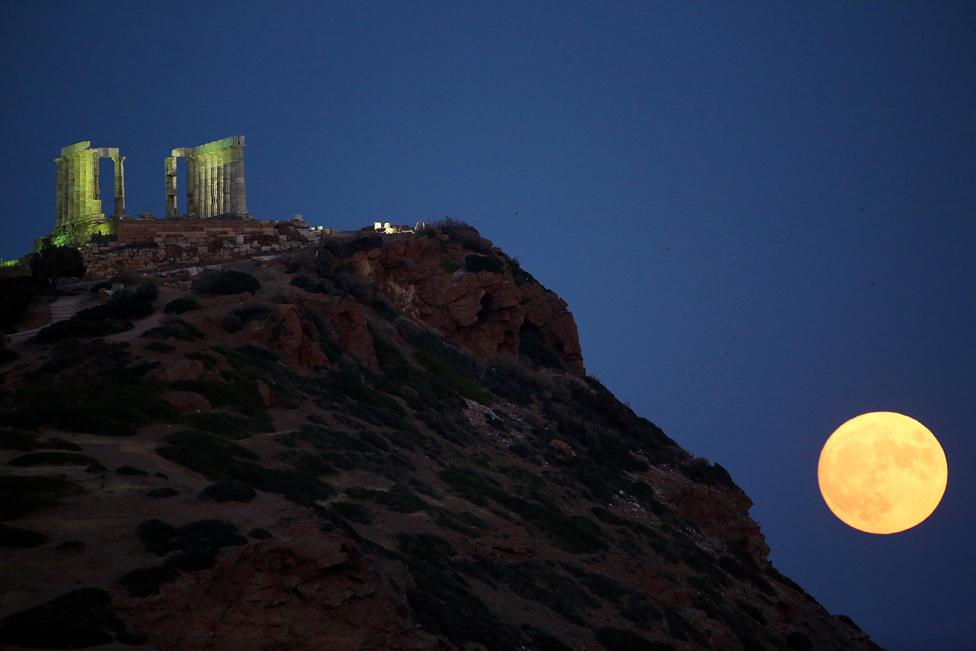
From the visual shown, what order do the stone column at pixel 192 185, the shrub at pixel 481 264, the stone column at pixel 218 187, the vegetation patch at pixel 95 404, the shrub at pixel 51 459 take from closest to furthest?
1. the shrub at pixel 51 459
2. the vegetation patch at pixel 95 404
3. the shrub at pixel 481 264
4. the stone column at pixel 218 187
5. the stone column at pixel 192 185

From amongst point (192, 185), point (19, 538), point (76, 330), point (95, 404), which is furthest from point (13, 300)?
point (192, 185)

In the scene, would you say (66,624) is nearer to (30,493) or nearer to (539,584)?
(30,493)

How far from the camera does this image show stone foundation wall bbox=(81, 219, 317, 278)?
2218 inches

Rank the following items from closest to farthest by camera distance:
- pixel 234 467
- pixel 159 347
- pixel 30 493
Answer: pixel 30 493, pixel 234 467, pixel 159 347

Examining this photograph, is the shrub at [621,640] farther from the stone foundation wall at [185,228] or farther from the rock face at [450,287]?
Answer: the stone foundation wall at [185,228]

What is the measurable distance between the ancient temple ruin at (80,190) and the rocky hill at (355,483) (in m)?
16.9

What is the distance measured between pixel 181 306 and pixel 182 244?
19241 millimetres

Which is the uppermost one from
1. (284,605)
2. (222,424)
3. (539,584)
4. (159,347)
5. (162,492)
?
(159,347)

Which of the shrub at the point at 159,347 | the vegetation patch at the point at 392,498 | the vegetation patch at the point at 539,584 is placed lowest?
the vegetation patch at the point at 539,584

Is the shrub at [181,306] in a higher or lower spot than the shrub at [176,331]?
higher

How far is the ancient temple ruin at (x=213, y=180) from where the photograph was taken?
229ft

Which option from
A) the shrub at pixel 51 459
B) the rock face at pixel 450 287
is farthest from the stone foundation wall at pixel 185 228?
the shrub at pixel 51 459

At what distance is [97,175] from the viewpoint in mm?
68000

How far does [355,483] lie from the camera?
1216 inches
